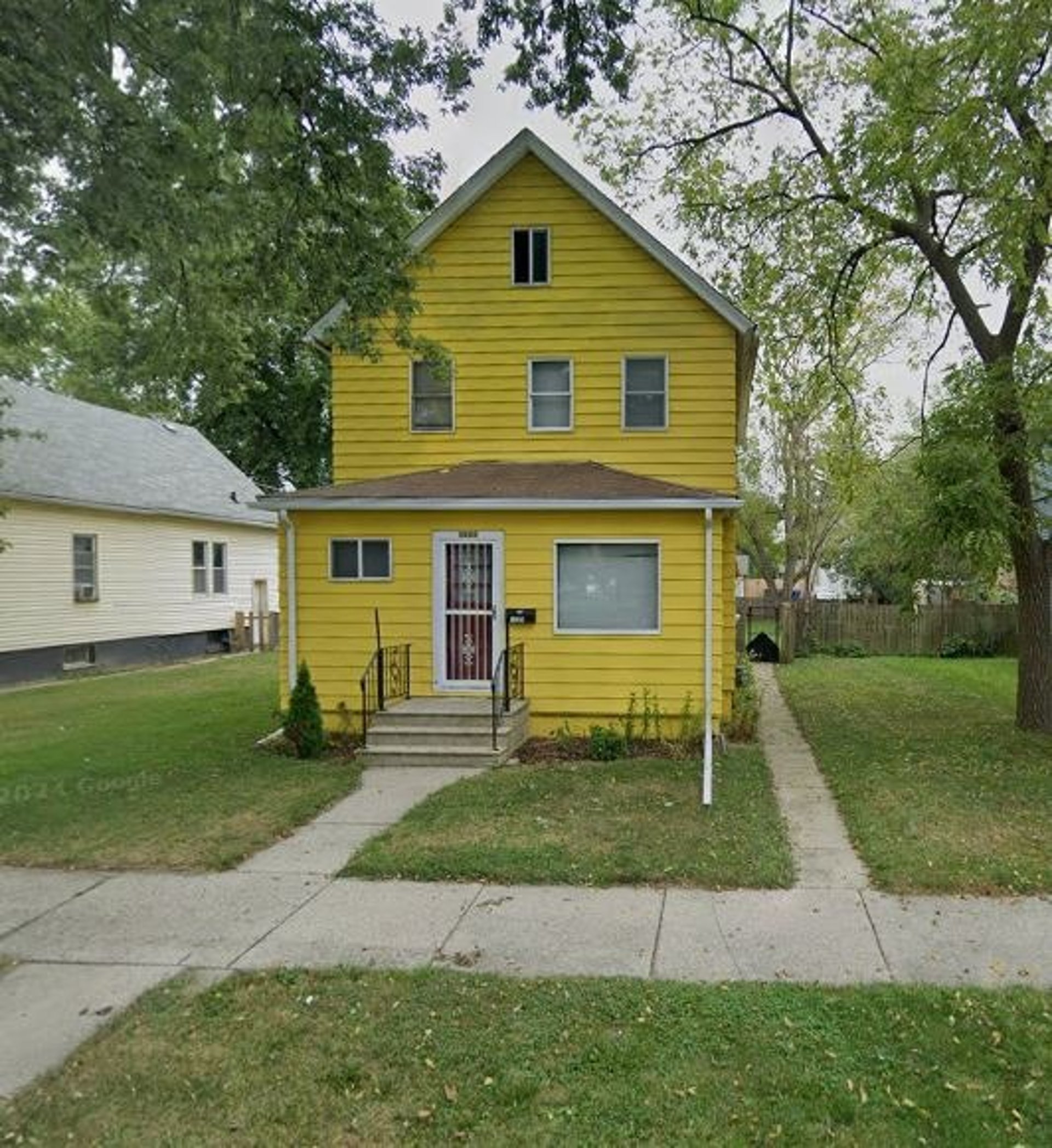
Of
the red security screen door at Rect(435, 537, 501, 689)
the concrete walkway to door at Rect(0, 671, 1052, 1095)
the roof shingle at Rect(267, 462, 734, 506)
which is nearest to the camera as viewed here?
the concrete walkway to door at Rect(0, 671, 1052, 1095)

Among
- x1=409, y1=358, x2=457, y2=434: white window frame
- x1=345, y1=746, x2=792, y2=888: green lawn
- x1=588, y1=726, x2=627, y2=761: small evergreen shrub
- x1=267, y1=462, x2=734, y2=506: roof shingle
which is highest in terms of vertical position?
x1=409, y1=358, x2=457, y2=434: white window frame

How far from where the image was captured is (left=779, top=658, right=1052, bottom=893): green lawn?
5988mm

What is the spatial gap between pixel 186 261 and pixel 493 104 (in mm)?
3299

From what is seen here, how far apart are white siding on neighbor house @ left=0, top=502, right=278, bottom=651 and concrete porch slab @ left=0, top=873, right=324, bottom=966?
12.0 metres

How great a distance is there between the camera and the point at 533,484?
35.9 feet

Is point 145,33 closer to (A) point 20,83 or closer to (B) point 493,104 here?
(A) point 20,83

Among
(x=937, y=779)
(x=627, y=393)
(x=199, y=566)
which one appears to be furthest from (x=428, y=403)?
(x=199, y=566)

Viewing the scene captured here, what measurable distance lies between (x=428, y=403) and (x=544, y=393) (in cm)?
162

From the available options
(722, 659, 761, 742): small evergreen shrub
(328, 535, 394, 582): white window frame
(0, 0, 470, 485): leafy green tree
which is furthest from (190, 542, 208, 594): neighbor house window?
(722, 659, 761, 742): small evergreen shrub

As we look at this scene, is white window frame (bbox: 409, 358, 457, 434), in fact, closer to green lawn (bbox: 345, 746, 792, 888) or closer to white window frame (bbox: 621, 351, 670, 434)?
white window frame (bbox: 621, 351, 670, 434)

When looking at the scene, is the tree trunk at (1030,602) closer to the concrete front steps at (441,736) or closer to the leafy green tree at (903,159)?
the leafy green tree at (903,159)

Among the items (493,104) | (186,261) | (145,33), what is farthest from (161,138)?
(493,104)

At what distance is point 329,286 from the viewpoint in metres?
7.43

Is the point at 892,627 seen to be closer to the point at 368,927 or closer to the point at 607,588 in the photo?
the point at 607,588
